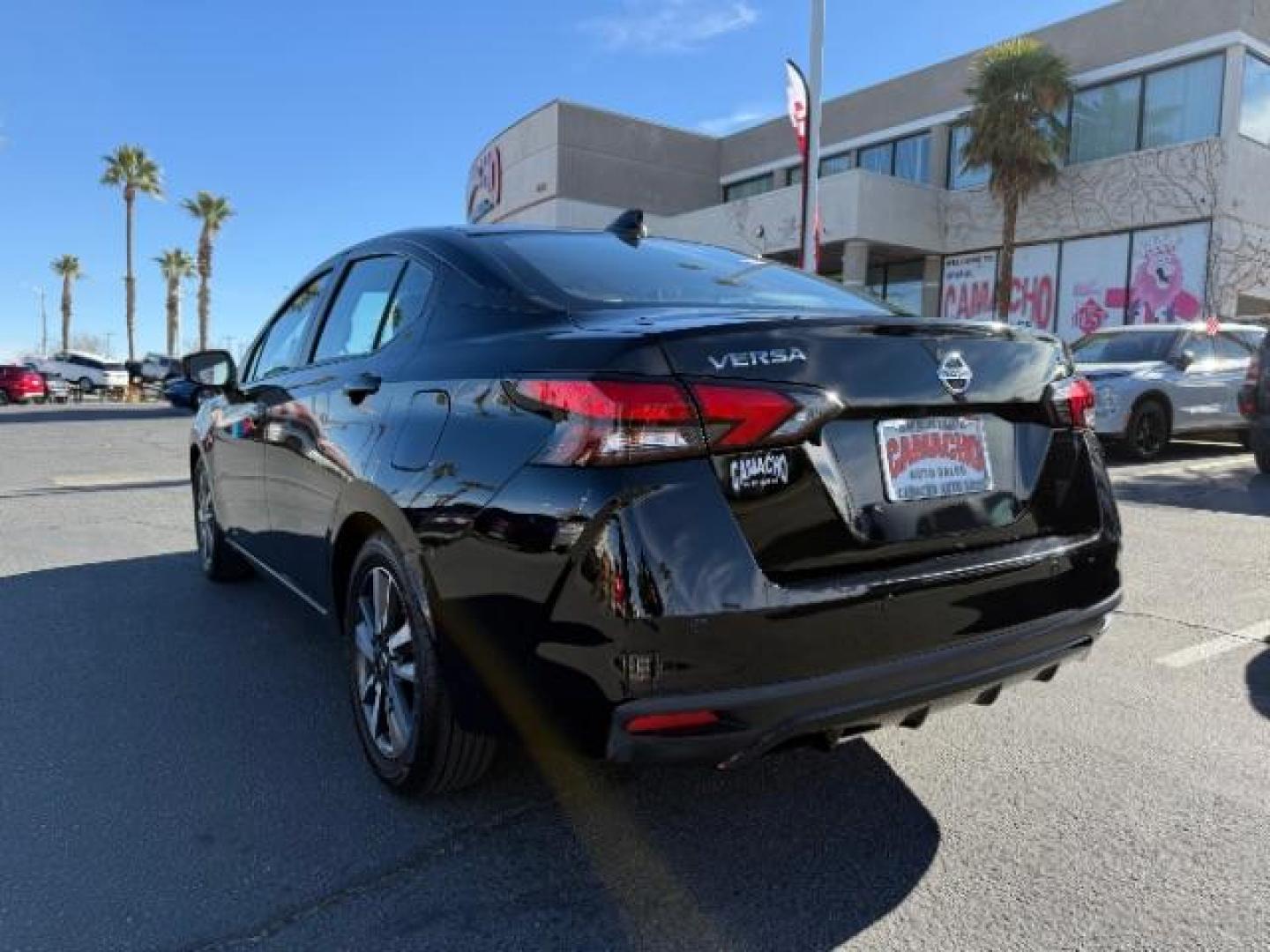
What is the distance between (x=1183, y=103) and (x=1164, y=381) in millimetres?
13115

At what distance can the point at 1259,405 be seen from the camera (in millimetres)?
9078

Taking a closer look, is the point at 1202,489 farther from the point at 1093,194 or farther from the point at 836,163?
the point at 836,163

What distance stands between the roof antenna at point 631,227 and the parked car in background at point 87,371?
43.3m

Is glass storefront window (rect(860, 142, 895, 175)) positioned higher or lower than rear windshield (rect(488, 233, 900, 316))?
higher

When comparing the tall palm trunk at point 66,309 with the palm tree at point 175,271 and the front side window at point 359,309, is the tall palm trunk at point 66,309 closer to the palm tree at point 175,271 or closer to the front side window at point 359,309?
the palm tree at point 175,271

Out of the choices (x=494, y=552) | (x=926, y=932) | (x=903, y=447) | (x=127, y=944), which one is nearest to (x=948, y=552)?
(x=903, y=447)

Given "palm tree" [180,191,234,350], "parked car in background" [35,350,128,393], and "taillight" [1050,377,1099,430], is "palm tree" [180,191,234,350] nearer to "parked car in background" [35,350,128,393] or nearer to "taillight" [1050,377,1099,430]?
"parked car in background" [35,350,128,393]

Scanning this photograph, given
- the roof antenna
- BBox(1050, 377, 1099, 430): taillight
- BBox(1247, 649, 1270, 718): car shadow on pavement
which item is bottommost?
BBox(1247, 649, 1270, 718): car shadow on pavement

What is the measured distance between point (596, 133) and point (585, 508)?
31888 mm

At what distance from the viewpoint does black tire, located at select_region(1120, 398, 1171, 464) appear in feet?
34.1

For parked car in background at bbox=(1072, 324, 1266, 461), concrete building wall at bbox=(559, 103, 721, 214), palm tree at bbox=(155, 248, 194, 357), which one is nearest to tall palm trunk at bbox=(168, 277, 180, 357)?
palm tree at bbox=(155, 248, 194, 357)

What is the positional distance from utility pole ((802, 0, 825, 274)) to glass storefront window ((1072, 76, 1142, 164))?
39.0 feet

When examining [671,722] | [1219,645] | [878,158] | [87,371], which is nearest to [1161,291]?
[878,158]

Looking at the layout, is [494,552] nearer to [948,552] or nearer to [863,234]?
[948,552]
